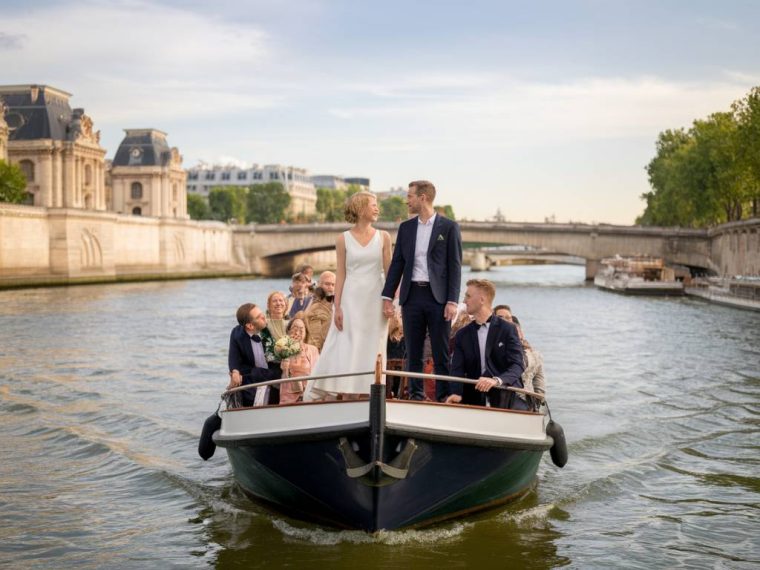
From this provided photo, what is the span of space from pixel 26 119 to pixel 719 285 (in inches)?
2138

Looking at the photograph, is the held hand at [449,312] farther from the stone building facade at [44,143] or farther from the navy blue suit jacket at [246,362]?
the stone building facade at [44,143]

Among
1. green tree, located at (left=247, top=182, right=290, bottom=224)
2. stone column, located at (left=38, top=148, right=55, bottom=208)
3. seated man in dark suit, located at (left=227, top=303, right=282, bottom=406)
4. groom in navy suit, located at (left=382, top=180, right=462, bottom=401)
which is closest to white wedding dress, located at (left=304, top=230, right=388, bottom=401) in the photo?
groom in navy suit, located at (left=382, top=180, right=462, bottom=401)

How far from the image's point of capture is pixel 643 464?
516 inches

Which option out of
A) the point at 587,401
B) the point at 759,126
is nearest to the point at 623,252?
the point at 759,126

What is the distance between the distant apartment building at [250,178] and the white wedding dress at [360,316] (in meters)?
159

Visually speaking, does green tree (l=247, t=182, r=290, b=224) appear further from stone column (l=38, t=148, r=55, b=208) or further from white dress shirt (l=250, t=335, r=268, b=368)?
white dress shirt (l=250, t=335, r=268, b=368)

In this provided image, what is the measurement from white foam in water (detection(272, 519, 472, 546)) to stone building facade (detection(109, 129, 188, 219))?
92.3 m

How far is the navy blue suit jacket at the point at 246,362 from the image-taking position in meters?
10.7

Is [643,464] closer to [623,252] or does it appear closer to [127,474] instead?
[127,474]

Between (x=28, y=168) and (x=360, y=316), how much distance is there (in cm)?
7873

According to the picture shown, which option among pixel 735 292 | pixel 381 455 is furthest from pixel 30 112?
pixel 381 455

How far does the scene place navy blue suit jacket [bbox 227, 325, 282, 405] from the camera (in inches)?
421

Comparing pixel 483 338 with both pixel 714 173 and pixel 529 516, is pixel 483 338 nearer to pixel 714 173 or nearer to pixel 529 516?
pixel 529 516

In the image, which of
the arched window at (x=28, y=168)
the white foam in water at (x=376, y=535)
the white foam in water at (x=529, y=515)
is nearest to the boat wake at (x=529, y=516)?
the white foam in water at (x=529, y=515)
